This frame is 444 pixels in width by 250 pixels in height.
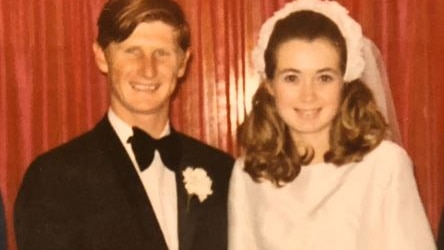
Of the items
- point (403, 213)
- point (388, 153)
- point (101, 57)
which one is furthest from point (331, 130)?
point (101, 57)

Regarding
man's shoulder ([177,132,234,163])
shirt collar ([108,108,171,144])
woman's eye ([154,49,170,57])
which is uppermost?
woman's eye ([154,49,170,57])

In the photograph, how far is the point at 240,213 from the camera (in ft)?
A: 7.98

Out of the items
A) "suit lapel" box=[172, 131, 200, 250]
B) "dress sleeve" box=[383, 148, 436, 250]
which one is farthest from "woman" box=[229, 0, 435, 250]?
"suit lapel" box=[172, 131, 200, 250]

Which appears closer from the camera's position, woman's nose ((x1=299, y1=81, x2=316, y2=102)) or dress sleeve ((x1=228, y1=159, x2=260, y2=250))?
woman's nose ((x1=299, y1=81, x2=316, y2=102))

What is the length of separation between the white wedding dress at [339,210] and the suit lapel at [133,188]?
0.80ft

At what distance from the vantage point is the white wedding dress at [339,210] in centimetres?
221

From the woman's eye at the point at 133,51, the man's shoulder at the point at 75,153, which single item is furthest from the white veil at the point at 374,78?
the man's shoulder at the point at 75,153

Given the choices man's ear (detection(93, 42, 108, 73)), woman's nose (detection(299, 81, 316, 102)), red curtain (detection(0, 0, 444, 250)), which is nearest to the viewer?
woman's nose (detection(299, 81, 316, 102))

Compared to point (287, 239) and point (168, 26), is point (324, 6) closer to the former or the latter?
point (168, 26)

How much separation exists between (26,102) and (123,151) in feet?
2.43

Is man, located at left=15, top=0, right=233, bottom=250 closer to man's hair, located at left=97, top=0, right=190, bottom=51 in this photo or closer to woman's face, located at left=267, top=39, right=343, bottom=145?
man's hair, located at left=97, top=0, right=190, bottom=51

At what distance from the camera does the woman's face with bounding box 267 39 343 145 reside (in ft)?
7.57

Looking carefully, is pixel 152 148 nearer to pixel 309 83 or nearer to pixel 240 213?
pixel 240 213

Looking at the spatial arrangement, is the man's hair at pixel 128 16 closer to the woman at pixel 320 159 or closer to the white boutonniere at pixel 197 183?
the woman at pixel 320 159
